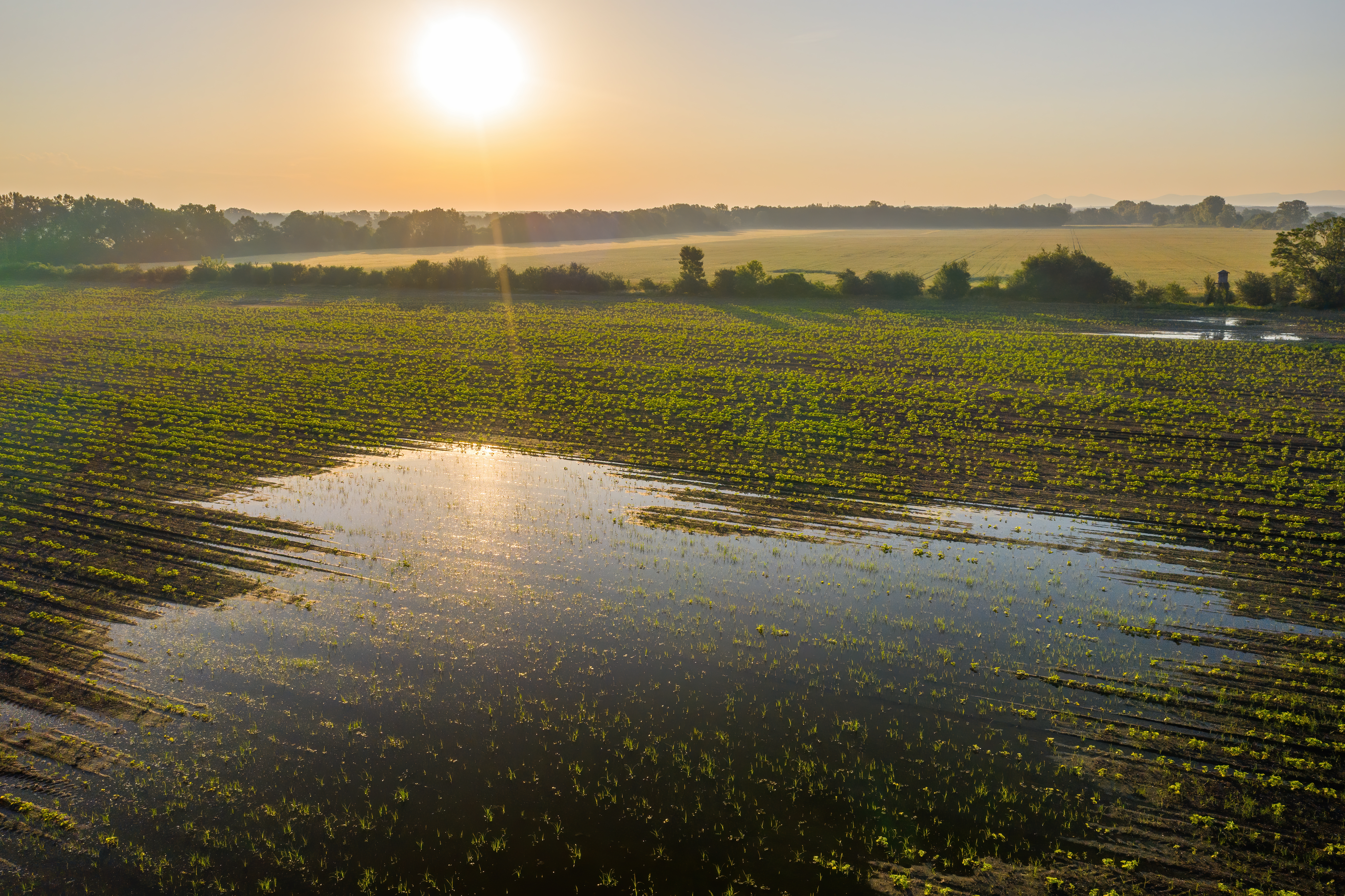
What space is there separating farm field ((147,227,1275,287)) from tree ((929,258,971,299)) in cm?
1928

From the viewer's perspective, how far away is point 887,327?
55.1m

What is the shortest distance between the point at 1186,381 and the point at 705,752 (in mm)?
34145

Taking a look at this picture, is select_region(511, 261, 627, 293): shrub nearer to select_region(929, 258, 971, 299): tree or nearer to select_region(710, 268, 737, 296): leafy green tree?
select_region(710, 268, 737, 296): leafy green tree

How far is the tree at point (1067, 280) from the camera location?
65.1 m

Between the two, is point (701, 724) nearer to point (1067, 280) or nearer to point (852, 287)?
point (852, 287)

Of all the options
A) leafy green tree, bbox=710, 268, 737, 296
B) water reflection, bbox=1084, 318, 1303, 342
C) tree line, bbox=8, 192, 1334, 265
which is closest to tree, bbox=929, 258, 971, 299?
water reflection, bbox=1084, 318, 1303, 342

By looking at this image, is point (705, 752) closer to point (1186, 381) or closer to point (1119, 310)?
point (1186, 381)

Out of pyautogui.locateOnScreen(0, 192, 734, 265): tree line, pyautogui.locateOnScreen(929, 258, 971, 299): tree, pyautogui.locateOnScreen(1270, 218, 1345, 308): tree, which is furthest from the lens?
pyautogui.locateOnScreen(0, 192, 734, 265): tree line

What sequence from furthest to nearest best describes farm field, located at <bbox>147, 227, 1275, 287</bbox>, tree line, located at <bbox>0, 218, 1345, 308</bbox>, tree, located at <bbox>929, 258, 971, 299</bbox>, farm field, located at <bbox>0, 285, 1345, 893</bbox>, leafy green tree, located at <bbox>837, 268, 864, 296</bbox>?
farm field, located at <bbox>147, 227, 1275, 287</bbox> → leafy green tree, located at <bbox>837, 268, 864, 296</bbox> → tree, located at <bbox>929, 258, 971, 299</bbox> → tree line, located at <bbox>0, 218, 1345, 308</bbox> → farm field, located at <bbox>0, 285, 1345, 893</bbox>

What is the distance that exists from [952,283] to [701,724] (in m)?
65.1

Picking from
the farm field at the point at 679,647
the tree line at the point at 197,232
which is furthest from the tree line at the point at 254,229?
the farm field at the point at 679,647

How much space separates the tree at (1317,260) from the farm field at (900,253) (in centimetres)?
1354

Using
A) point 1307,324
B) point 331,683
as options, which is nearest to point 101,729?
point 331,683

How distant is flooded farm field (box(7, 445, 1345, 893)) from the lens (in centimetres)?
999
